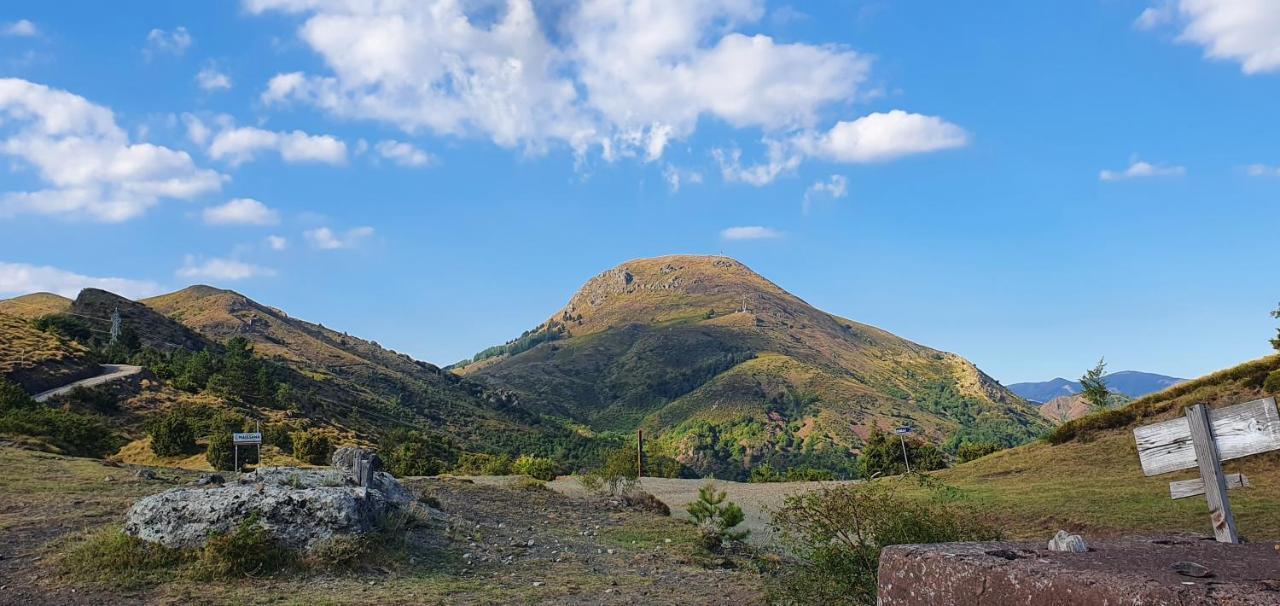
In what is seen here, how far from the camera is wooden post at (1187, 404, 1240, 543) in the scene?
16.6 ft

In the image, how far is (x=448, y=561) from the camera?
441 inches

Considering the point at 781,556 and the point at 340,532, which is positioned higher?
the point at 340,532

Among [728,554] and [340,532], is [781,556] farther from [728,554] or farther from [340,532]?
[340,532]

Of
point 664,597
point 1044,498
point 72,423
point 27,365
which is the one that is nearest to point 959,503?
point 1044,498

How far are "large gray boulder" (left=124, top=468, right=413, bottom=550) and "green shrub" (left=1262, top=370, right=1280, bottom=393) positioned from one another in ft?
84.7

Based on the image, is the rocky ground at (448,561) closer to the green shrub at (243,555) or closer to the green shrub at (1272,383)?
the green shrub at (243,555)

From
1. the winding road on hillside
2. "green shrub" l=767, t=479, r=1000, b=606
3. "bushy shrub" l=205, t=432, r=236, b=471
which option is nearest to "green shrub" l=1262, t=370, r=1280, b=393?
"green shrub" l=767, t=479, r=1000, b=606

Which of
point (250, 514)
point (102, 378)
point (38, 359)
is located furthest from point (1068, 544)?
point (38, 359)

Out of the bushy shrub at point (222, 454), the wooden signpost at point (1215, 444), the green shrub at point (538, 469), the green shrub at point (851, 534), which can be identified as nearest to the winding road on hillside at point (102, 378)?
the bushy shrub at point (222, 454)

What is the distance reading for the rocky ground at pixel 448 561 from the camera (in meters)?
8.61

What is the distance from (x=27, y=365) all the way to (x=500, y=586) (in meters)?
66.9

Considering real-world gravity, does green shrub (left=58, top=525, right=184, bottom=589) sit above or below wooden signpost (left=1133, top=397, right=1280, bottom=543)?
below

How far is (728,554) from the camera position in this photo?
1298cm

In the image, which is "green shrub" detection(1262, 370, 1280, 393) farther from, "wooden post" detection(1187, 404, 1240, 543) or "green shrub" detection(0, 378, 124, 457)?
"green shrub" detection(0, 378, 124, 457)
